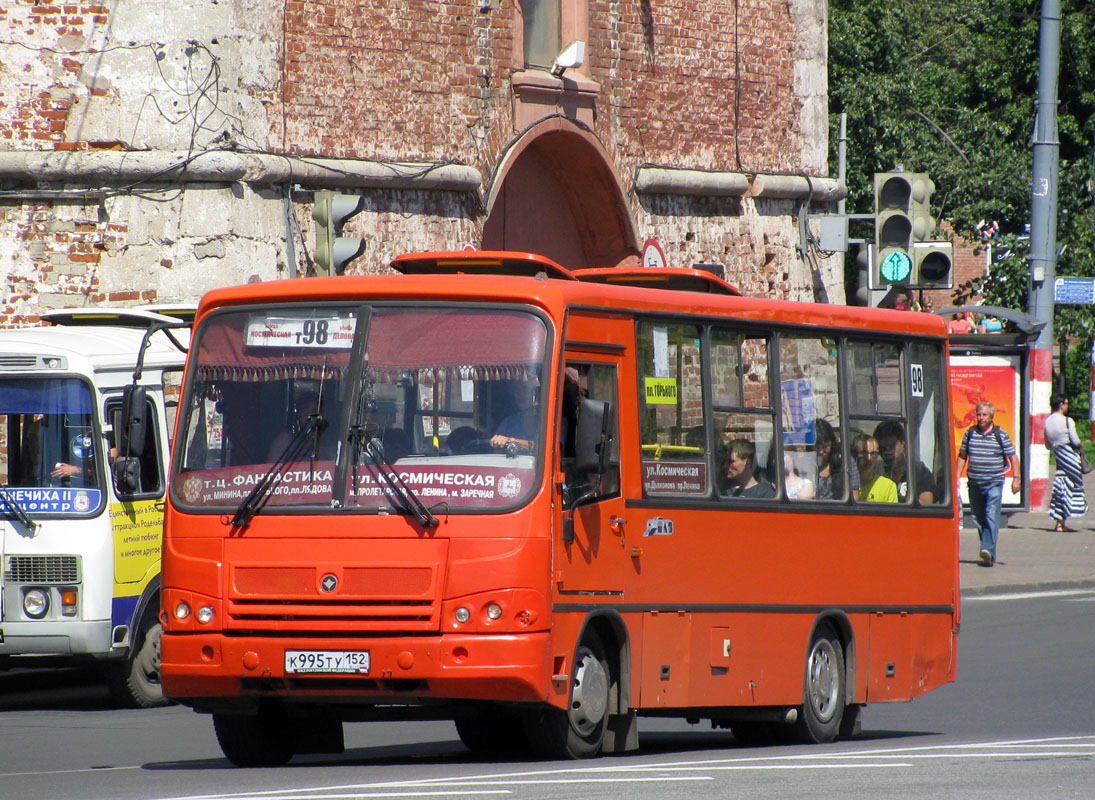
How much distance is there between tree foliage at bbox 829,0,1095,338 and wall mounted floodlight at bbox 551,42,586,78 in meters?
9.66

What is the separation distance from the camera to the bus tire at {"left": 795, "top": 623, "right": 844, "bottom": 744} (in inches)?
451

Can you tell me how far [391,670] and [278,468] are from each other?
1137 mm

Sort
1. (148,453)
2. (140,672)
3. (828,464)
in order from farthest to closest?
(148,453) < (140,672) < (828,464)

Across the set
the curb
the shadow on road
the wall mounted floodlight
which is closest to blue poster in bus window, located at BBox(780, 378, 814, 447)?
the shadow on road

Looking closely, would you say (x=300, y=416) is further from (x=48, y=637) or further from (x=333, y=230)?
(x=333, y=230)

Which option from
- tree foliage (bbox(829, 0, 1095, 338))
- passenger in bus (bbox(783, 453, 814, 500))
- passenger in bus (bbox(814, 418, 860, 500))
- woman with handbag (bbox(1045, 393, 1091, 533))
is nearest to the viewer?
passenger in bus (bbox(783, 453, 814, 500))

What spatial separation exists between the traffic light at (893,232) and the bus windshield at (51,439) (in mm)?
8416

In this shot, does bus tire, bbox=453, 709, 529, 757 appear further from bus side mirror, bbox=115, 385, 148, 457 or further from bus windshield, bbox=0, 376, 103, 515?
bus windshield, bbox=0, 376, 103, 515

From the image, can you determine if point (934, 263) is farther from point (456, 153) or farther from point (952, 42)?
point (952, 42)

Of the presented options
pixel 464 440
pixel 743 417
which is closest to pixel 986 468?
pixel 743 417

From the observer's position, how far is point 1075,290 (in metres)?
25.1

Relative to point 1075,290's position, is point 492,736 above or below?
below

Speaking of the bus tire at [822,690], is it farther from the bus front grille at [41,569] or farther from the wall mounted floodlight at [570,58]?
the wall mounted floodlight at [570,58]

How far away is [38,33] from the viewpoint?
18.4 meters
